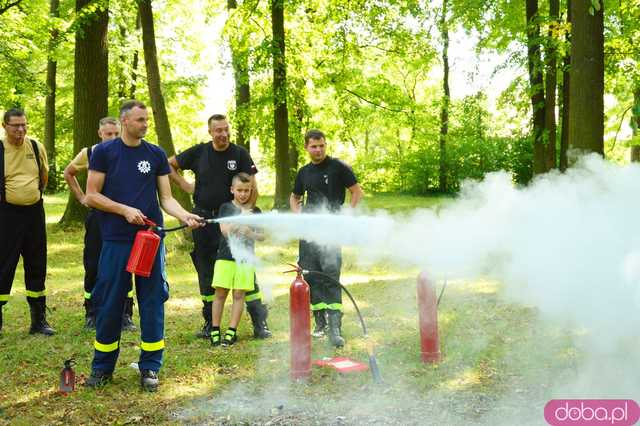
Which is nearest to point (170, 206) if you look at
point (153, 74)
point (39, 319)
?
point (39, 319)

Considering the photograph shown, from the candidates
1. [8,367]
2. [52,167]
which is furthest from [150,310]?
[52,167]

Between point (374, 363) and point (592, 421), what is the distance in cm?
169

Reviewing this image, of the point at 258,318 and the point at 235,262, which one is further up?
the point at 235,262

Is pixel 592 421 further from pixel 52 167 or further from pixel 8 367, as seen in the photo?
pixel 52 167

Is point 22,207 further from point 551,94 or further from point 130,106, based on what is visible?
point 551,94

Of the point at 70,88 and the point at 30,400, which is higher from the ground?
the point at 70,88

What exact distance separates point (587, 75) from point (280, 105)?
9.61 m

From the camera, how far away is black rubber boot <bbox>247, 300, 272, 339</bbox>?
259 inches

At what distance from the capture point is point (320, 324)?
263 inches

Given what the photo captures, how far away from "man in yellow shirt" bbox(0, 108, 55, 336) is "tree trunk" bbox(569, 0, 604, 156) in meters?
6.15

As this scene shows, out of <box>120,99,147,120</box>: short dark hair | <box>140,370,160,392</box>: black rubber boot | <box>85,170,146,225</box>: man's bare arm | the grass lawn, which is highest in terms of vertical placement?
<box>120,99,147,120</box>: short dark hair

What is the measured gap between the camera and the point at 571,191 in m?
4.82

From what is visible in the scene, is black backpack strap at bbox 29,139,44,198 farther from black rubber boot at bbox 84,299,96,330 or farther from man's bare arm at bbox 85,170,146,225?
man's bare arm at bbox 85,170,146,225

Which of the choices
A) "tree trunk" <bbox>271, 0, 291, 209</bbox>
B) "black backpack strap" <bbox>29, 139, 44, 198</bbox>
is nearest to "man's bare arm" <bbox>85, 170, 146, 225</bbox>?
"black backpack strap" <bbox>29, 139, 44, 198</bbox>
